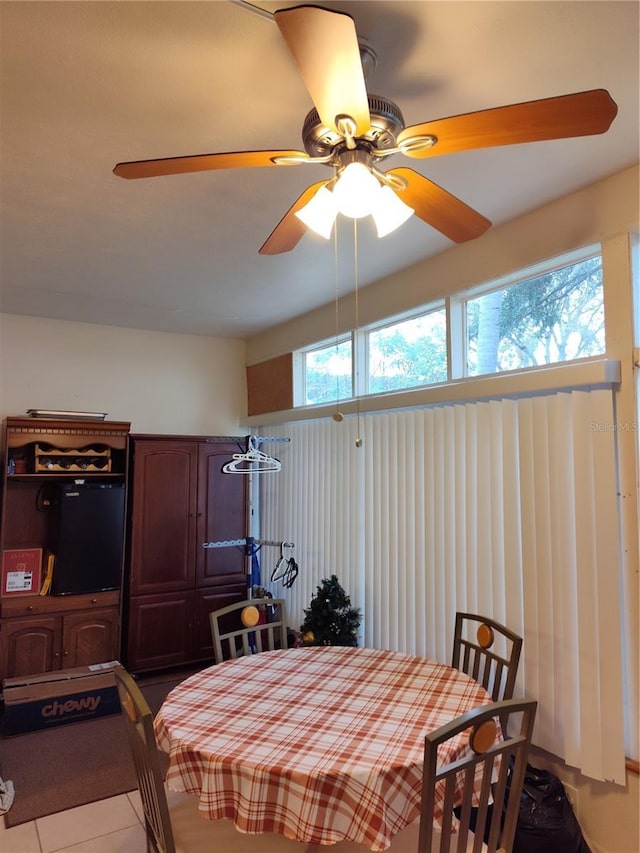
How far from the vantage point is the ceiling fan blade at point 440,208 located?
1.56 m

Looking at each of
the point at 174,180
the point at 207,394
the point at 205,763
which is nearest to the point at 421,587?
the point at 205,763

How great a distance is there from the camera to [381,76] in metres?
1.63

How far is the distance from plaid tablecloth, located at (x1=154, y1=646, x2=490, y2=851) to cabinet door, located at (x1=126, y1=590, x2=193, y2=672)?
210cm

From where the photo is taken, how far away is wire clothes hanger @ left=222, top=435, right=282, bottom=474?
13.9 ft

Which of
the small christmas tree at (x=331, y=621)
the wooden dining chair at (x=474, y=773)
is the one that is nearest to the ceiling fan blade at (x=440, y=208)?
the wooden dining chair at (x=474, y=773)

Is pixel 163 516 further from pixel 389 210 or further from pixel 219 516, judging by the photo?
pixel 389 210

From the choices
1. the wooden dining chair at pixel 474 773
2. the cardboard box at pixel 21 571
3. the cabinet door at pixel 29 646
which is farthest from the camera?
the cardboard box at pixel 21 571

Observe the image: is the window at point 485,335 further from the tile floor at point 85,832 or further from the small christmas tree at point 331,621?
the tile floor at point 85,832

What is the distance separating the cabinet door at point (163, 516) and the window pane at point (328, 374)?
111cm

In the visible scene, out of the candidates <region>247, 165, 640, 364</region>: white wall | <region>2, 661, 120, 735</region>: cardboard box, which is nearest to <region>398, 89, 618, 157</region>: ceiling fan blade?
<region>247, 165, 640, 364</region>: white wall

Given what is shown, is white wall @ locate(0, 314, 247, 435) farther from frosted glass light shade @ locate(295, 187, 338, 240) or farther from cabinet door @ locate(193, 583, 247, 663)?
frosted glass light shade @ locate(295, 187, 338, 240)

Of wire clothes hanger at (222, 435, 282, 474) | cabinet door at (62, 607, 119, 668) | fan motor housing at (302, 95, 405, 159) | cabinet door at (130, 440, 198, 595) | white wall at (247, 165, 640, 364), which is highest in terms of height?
white wall at (247, 165, 640, 364)

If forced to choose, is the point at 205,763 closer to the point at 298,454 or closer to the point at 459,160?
the point at 459,160

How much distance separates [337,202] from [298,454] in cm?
297
